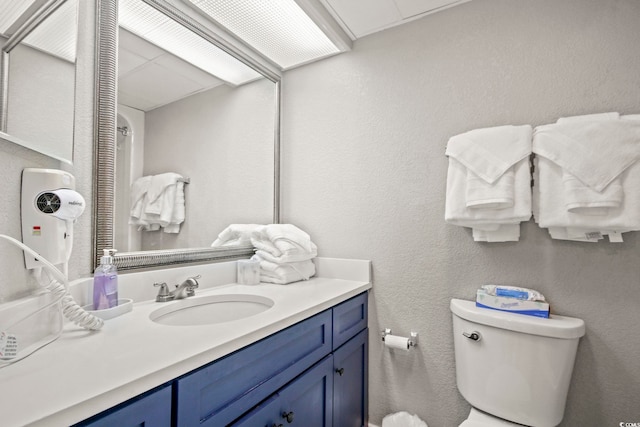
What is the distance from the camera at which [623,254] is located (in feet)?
3.48

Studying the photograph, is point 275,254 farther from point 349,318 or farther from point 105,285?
point 105,285

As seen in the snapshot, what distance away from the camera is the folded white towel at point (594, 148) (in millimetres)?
952

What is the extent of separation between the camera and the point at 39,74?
31.9 inches

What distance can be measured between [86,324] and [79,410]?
0.36 m

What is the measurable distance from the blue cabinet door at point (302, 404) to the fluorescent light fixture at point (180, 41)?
1.38 meters

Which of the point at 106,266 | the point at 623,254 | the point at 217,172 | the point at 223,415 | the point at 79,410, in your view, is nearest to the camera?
the point at 79,410

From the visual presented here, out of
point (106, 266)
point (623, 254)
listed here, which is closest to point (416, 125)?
point (623, 254)

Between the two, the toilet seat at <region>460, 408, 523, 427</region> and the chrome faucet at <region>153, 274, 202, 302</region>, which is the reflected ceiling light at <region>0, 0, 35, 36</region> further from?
the toilet seat at <region>460, 408, 523, 427</region>

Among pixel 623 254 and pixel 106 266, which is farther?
pixel 623 254

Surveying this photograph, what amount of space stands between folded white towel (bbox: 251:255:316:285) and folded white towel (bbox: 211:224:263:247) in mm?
117

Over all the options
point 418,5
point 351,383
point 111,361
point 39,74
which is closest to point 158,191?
point 39,74

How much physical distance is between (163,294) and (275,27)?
1.32 m

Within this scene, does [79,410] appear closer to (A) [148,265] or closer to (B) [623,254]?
(A) [148,265]

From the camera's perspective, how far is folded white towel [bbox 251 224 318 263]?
145 centimetres
